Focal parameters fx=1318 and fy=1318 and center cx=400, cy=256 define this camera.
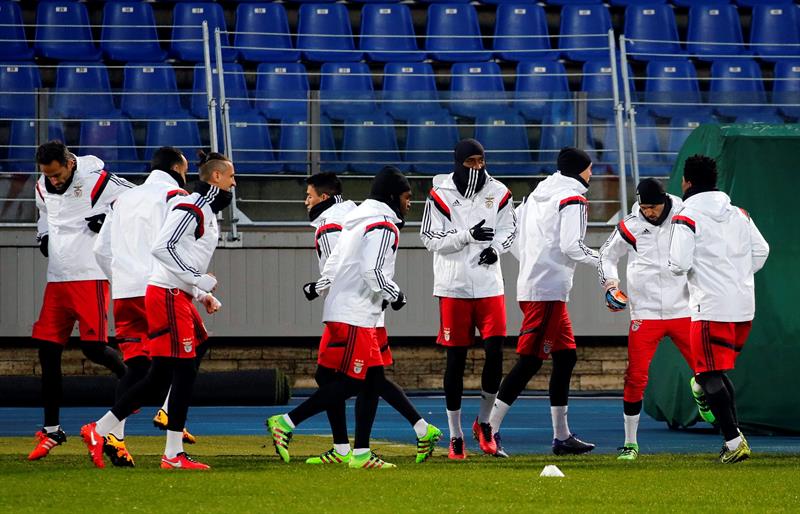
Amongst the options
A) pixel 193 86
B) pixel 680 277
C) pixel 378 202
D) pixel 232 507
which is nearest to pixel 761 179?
pixel 680 277

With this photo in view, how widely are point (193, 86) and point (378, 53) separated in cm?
256

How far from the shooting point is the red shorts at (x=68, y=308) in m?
→ 9.01

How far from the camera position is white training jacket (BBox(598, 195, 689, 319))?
8.91 metres

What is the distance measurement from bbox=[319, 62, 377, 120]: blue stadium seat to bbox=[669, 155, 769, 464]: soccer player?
21.1 feet

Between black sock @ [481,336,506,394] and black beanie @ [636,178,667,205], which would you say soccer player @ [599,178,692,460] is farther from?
black sock @ [481,336,506,394]

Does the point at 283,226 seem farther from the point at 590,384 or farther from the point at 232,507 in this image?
the point at 232,507

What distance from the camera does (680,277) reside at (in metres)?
8.93

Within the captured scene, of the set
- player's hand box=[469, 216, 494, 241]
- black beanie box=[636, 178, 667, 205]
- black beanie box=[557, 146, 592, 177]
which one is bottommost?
player's hand box=[469, 216, 494, 241]

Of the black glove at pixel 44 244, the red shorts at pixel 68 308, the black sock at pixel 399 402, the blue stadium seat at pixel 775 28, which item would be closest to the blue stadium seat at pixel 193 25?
the blue stadium seat at pixel 775 28

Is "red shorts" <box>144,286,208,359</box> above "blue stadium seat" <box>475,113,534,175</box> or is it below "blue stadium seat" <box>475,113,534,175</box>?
below

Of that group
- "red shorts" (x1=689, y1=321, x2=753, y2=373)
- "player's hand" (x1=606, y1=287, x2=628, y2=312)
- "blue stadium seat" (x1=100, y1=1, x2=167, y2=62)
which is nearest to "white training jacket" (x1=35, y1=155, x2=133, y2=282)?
"player's hand" (x1=606, y1=287, x2=628, y2=312)

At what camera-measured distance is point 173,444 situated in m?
7.63

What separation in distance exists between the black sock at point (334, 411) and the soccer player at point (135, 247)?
1.21 m

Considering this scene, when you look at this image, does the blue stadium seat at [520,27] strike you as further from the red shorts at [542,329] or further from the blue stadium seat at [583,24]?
the red shorts at [542,329]
